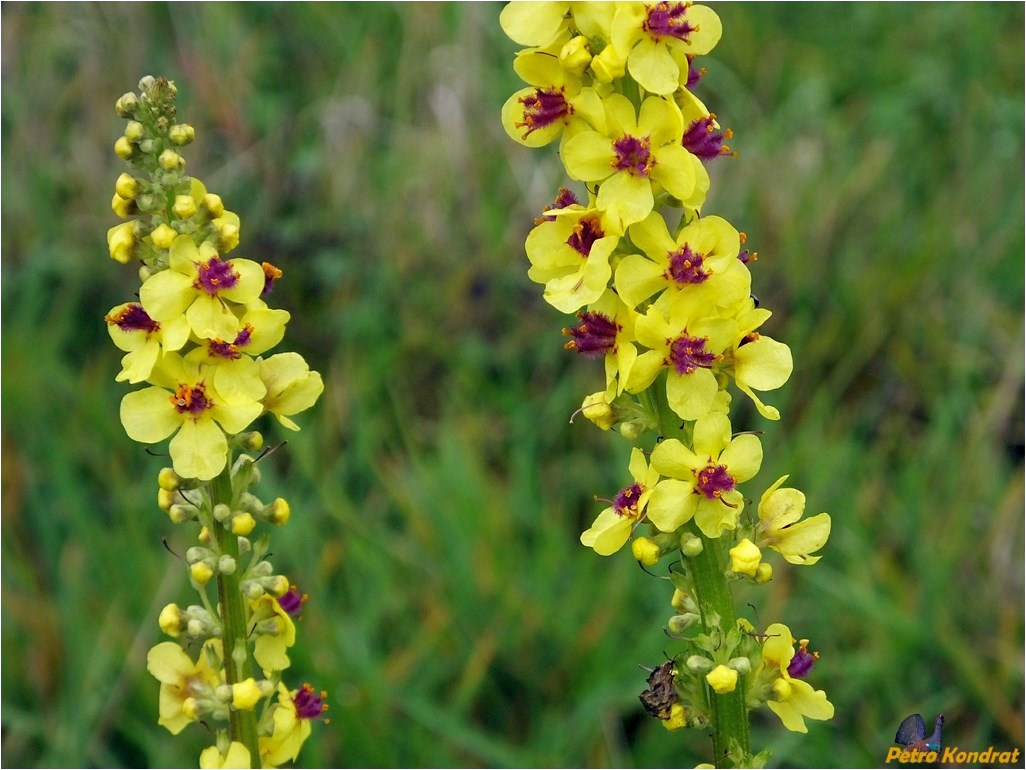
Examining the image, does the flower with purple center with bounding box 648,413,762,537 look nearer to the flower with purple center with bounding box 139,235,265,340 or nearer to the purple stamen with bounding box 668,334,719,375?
the purple stamen with bounding box 668,334,719,375

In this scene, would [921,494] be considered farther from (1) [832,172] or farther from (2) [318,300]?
(2) [318,300]

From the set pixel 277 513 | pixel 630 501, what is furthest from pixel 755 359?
pixel 277 513

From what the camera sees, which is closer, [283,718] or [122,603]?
[283,718]

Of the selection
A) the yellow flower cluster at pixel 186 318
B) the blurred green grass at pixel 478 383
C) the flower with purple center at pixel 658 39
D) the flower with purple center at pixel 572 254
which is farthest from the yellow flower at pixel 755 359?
the blurred green grass at pixel 478 383

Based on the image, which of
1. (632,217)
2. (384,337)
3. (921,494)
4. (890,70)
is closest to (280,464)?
(384,337)

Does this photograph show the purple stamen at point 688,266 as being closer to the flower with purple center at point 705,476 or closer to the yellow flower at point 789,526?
the flower with purple center at point 705,476

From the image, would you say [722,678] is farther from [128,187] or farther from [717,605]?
[128,187]
